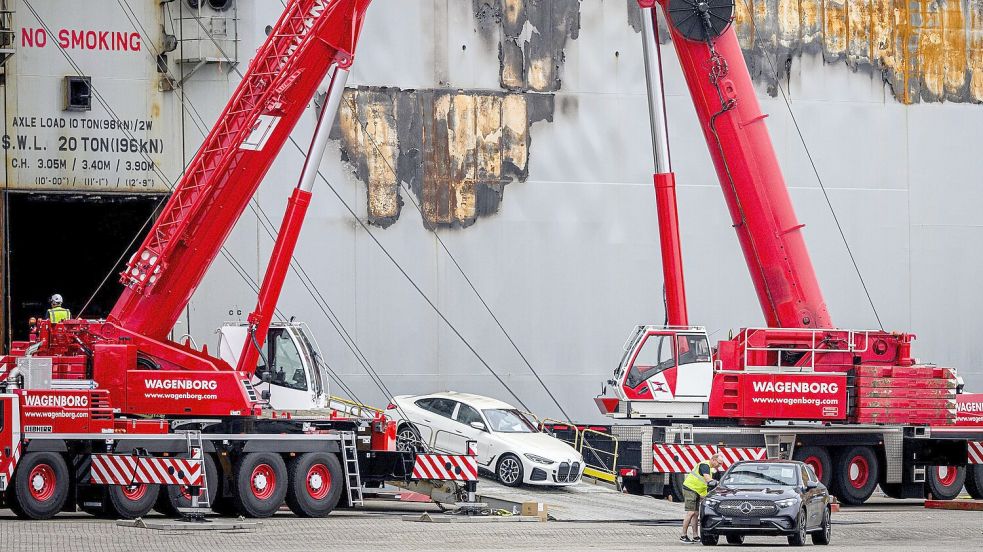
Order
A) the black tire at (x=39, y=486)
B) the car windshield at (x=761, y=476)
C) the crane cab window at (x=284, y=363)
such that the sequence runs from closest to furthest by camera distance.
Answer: the car windshield at (x=761, y=476), the black tire at (x=39, y=486), the crane cab window at (x=284, y=363)

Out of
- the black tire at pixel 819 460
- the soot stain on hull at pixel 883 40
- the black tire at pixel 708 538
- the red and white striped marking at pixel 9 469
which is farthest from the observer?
the soot stain on hull at pixel 883 40

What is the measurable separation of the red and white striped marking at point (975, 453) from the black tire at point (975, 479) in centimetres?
43

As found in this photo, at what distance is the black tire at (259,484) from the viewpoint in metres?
23.9

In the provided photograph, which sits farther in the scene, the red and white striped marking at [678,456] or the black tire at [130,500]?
the red and white striped marking at [678,456]

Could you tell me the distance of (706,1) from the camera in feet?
89.3

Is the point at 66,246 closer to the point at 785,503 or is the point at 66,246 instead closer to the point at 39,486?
the point at 39,486

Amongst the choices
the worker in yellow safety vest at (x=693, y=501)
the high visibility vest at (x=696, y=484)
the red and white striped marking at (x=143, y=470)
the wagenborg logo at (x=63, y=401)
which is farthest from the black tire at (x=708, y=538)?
the wagenborg logo at (x=63, y=401)

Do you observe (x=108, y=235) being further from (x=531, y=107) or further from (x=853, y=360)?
(x=853, y=360)

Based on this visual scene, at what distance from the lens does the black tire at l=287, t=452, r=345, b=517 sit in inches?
961

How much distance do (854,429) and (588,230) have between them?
9.79 m

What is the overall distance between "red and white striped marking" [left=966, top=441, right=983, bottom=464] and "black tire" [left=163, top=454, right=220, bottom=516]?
1456cm

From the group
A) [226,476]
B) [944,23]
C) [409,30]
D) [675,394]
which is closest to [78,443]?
[226,476]

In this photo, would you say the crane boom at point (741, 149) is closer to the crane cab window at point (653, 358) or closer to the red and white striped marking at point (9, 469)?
the crane cab window at point (653, 358)

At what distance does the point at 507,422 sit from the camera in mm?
29734
